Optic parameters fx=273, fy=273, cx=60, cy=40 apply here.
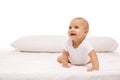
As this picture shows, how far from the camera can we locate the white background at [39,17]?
2.70m

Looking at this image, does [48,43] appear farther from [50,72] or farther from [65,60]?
[50,72]

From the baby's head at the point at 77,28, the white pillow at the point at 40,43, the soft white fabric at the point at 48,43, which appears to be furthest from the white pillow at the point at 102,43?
the baby's head at the point at 77,28

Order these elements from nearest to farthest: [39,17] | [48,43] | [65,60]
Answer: [65,60] < [48,43] < [39,17]

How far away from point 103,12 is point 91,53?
1.13m

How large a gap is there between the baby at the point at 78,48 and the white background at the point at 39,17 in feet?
3.00

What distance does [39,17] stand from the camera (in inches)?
106

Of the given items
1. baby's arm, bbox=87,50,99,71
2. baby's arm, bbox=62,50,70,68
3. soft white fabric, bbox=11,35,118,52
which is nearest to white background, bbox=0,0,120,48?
soft white fabric, bbox=11,35,118,52

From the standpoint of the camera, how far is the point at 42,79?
1495 millimetres

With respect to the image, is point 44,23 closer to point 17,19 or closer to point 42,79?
point 17,19

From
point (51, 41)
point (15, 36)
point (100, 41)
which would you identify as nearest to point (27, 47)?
point (51, 41)

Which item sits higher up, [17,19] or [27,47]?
[17,19]

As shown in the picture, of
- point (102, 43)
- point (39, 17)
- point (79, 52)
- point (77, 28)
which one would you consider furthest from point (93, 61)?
point (39, 17)

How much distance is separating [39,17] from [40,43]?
1.43ft

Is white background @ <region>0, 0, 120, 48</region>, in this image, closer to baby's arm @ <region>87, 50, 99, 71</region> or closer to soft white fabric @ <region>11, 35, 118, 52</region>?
soft white fabric @ <region>11, 35, 118, 52</region>
